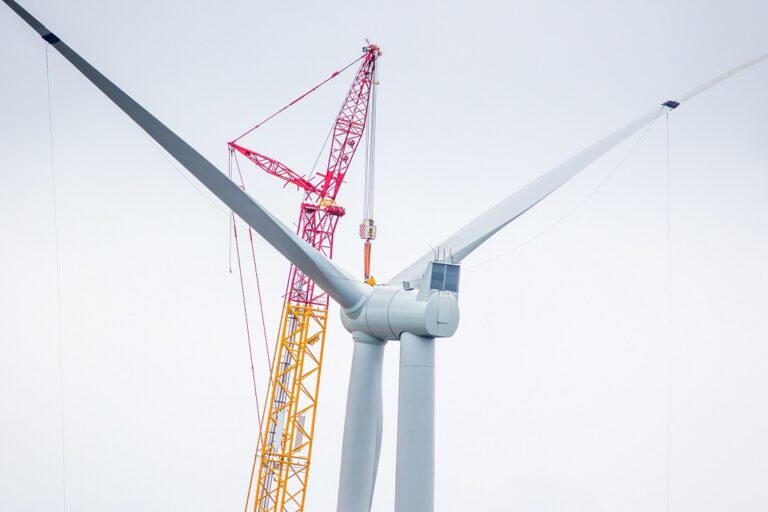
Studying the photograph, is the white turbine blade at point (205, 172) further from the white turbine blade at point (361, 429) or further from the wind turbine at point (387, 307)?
the white turbine blade at point (361, 429)

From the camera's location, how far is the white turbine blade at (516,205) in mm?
16422

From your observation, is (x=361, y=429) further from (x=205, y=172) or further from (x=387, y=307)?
(x=205, y=172)

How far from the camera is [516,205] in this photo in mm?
16656

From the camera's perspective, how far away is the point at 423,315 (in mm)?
15172

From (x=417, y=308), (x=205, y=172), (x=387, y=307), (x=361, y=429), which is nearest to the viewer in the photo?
(x=205, y=172)

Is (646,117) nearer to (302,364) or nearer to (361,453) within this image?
(361,453)

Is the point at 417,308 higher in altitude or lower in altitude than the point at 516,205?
lower

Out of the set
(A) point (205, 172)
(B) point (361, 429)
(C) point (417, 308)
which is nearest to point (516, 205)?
(C) point (417, 308)

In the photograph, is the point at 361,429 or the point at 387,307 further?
the point at 361,429

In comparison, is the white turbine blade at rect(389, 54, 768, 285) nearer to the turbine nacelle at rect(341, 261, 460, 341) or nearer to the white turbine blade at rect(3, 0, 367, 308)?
the turbine nacelle at rect(341, 261, 460, 341)

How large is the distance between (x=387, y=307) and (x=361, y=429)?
2.43m

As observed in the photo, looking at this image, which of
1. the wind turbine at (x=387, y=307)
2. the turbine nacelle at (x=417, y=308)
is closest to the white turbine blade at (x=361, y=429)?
the wind turbine at (x=387, y=307)

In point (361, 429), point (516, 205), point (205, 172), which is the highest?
point (516, 205)

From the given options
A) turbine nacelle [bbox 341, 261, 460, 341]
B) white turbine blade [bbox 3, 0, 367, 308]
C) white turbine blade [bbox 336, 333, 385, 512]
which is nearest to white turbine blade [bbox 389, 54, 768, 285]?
turbine nacelle [bbox 341, 261, 460, 341]
